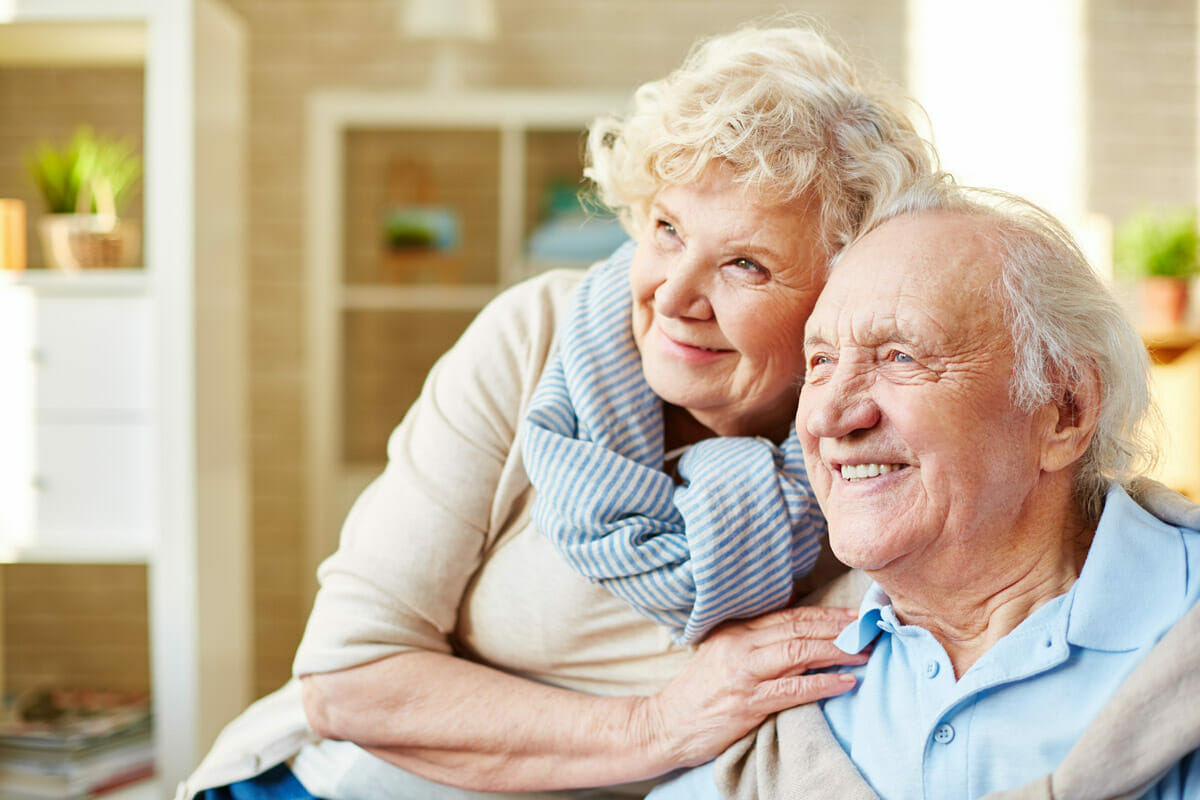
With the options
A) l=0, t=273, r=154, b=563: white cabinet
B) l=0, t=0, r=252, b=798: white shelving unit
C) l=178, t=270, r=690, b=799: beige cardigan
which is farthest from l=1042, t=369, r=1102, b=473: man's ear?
l=0, t=273, r=154, b=563: white cabinet

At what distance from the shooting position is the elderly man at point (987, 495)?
0.99 meters

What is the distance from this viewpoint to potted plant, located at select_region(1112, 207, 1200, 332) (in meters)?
3.30

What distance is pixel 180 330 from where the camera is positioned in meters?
2.38

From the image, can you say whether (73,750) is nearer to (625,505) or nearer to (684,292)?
(625,505)

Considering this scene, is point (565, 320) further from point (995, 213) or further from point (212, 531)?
point (212, 531)

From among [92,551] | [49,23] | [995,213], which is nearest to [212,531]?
[92,551]

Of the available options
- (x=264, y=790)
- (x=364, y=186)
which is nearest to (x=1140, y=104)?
(x=364, y=186)

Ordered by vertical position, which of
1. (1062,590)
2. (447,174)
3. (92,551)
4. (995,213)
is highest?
(447,174)

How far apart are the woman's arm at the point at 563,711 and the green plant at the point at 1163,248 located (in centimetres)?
263

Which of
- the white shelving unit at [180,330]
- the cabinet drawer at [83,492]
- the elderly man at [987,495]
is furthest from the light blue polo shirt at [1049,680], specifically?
the cabinet drawer at [83,492]

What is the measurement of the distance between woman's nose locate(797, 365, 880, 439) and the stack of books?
2039 mm

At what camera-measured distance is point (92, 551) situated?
2.42 metres

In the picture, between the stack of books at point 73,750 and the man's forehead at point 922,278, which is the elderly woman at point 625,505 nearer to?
the man's forehead at point 922,278

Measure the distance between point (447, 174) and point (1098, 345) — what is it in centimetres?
280
